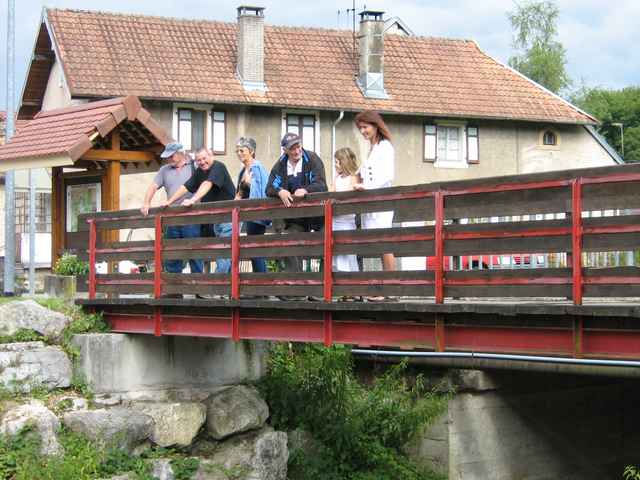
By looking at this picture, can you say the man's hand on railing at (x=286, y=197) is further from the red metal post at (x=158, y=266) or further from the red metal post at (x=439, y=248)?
the red metal post at (x=158, y=266)

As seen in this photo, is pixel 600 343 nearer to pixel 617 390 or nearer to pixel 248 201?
pixel 248 201

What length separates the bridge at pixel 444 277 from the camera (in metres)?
11.1

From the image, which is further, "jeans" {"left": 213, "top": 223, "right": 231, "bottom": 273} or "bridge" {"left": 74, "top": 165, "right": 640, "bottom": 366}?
"jeans" {"left": 213, "top": 223, "right": 231, "bottom": 273}

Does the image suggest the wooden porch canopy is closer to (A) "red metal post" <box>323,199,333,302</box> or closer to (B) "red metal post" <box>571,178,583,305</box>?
(A) "red metal post" <box>323,199,333,302</box>

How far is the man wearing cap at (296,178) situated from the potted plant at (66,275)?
4976mm

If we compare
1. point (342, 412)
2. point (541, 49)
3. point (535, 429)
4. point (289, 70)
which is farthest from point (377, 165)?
point (541, 49)

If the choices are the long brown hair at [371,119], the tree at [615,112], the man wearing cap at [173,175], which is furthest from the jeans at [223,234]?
the tree at [615,112]

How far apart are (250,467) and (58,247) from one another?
540 cm

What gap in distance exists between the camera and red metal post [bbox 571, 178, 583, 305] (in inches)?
440

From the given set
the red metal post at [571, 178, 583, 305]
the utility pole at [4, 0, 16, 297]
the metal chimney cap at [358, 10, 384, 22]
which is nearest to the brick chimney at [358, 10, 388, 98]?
the metal chimney cap at [358, 10, 384, 22]

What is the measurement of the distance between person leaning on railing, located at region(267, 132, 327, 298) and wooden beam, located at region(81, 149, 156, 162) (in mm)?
5354

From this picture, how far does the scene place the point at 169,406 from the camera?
57.0ft

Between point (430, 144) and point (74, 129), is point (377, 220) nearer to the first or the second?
point (74, 129)

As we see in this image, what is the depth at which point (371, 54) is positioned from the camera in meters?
41.3
